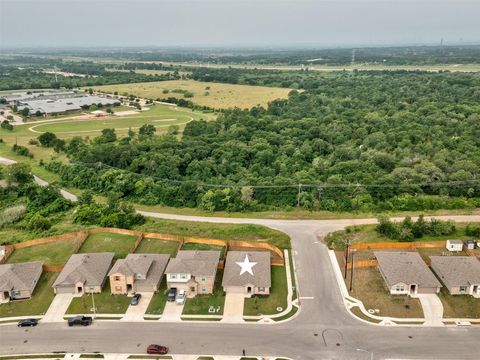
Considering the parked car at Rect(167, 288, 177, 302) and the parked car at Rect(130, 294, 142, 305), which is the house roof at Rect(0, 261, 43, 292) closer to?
the parked car at Rect(130, 294, 142, 305)

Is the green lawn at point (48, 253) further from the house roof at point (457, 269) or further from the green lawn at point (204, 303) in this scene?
the house roof at point (457, 269)

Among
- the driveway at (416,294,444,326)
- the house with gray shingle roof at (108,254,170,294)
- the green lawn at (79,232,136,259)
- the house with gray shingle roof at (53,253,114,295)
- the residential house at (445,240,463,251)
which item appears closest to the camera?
the driveway at (416,294,444,326)

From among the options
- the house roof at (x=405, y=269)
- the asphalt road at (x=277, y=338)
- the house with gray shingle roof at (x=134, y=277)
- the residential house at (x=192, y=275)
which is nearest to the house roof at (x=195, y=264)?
the residential house at (x=192, y=275)

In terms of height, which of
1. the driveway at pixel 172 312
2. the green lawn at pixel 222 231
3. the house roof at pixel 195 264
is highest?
the house roof at pixel 195 264

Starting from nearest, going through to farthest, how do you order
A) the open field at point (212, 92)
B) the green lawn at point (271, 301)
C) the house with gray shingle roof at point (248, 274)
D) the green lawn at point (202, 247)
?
the green lawn at point (271, 301) < the house with gray shingle roof at point (248, 274) < the green lawn at point (202, 247) < the open field at point (212, 92)

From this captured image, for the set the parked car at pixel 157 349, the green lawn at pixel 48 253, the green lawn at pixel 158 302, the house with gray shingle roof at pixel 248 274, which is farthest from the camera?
the green lawn at pixel 48 253

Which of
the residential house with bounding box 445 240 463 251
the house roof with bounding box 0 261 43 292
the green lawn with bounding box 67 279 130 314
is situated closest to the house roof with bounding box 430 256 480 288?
the residential house with bounding box 445 240 463 251

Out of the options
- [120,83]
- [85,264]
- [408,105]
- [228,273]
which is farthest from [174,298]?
[120,83]

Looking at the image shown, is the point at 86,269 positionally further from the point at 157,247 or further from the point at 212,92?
the point at 212,92
